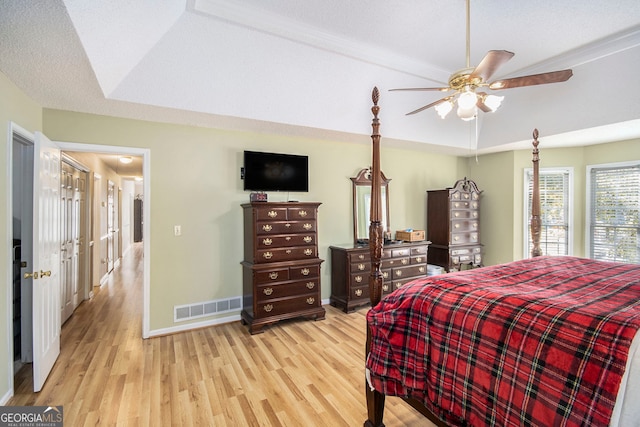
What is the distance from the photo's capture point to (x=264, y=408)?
2102 mm

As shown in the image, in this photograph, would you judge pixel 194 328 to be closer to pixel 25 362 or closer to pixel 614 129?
A: pixel 25 362

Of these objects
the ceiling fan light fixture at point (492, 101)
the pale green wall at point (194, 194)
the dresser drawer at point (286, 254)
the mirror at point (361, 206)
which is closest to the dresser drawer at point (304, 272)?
the dresser drawer at point (286, 254)

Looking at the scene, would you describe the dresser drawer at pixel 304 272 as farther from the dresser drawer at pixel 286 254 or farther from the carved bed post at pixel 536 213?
the carved bed post at pixel 536 213

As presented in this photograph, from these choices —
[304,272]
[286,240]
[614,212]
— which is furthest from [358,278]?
[614,212]

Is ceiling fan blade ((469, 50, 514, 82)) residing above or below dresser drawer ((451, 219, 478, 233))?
above

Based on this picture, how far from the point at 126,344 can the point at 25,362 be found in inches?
29.6

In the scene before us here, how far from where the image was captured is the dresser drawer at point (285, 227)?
3439mm

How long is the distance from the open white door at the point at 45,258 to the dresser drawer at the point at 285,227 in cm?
180

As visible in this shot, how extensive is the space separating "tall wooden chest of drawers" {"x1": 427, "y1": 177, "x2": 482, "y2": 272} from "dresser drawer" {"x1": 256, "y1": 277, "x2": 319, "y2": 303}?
97.8 inches

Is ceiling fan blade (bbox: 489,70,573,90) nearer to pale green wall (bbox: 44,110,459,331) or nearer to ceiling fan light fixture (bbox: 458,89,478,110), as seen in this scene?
ceiling fan light fixture (bbox: 458,89,478,110)

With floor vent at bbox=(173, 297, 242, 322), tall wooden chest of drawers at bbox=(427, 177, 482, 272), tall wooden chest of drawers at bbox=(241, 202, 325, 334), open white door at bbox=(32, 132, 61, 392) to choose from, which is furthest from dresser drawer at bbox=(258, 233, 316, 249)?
tall wooden chest of drawers at bbox=(427, 177, 482, 272)

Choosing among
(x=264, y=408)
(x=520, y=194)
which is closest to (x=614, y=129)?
(x=520, y=194)

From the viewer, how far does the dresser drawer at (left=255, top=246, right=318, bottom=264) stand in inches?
135

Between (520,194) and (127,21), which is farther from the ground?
(127,21)
